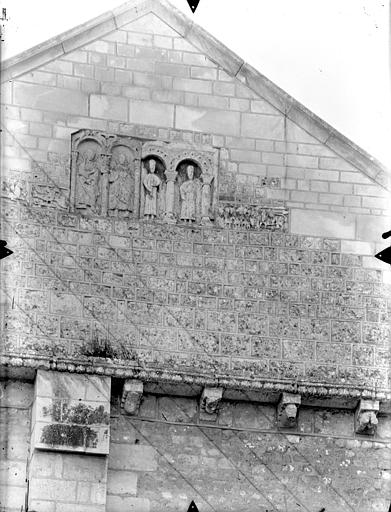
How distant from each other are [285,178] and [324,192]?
38 centimetres

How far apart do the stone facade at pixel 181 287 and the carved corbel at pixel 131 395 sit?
12 millimetres

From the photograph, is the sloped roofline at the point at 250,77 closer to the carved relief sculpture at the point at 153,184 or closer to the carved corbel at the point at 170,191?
the carved relief sculpture at the point at 153,184

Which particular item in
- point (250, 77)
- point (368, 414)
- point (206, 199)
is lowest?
point (368, 414)

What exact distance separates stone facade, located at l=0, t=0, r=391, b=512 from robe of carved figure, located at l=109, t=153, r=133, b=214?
0.07 feet

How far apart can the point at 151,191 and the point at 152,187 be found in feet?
0.13

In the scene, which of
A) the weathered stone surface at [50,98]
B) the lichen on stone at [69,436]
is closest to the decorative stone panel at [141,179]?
the weathered stone surface at [50,98]

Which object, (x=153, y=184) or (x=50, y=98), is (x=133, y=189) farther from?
(x=50, y=98)

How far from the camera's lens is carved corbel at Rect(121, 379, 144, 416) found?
63.1 ft

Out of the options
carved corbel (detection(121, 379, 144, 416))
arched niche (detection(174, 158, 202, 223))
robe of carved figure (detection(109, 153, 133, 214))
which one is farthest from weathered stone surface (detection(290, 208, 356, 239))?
carved corbel (detection(121, 379, 144, 416))

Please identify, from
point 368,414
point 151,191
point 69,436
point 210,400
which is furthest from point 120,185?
→ point 368,414

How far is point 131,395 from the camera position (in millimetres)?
19234

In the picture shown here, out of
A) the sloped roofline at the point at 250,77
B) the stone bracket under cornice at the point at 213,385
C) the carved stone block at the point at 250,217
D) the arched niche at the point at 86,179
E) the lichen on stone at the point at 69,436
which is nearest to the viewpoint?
the lichen on stone at the point at 69,436

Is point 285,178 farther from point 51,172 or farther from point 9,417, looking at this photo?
point 9,417

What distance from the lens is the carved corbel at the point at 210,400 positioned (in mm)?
19359
